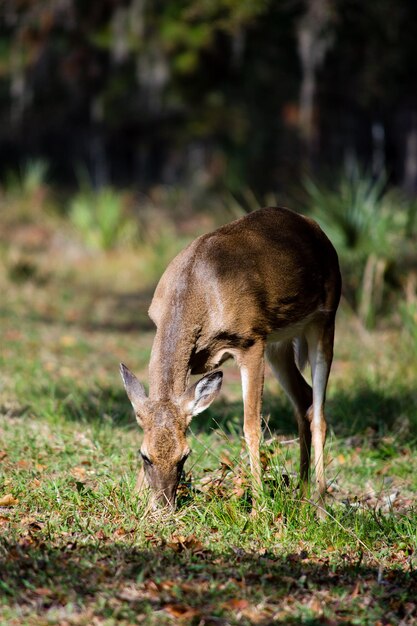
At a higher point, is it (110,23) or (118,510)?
(110,23)

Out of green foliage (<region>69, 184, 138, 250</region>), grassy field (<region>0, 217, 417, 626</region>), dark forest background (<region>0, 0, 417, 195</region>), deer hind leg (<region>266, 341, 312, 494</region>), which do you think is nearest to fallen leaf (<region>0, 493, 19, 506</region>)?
grassy field (<region>0, 217, 417, 626</region>)

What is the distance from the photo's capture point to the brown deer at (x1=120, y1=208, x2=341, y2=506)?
5598 mm

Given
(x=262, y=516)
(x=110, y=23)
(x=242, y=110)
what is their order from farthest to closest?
(x=242, y=110)
(x=110, y=23)
(x=262, y=516)

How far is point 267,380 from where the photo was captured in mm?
9453

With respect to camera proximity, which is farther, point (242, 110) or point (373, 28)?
point (242, 110)

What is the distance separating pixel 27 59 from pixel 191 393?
76.5ft

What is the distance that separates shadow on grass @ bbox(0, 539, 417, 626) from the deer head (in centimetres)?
46

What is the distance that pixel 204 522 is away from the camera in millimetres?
5480

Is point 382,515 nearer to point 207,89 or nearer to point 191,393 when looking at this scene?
point 191,393

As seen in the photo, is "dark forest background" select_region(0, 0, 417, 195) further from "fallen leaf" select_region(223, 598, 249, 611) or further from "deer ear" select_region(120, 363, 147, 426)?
"fallen leaf" select_region(223, 598, 249, 611)

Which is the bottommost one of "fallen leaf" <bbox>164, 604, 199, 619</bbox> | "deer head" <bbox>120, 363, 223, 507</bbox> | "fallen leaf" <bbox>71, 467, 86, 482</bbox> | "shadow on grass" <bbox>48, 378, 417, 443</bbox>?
"shadow on grass" <bbox>48, 378, 417, 443</bbox>

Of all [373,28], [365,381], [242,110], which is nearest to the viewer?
[365,381]

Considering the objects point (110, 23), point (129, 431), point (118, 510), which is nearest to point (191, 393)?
point (118, 510)

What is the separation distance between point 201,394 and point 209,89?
23213 millimetres
